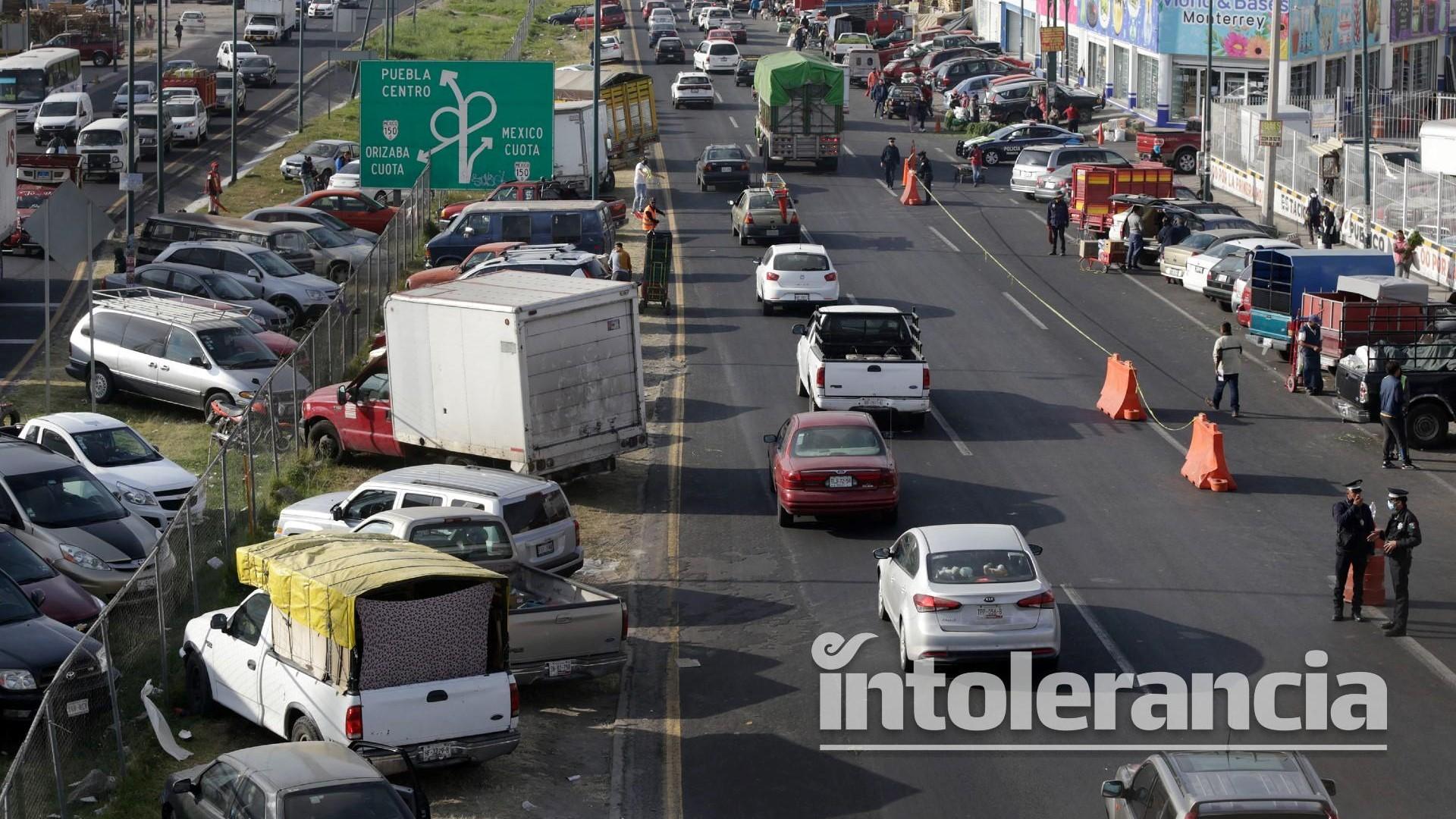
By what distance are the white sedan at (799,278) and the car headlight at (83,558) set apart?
1972 cm

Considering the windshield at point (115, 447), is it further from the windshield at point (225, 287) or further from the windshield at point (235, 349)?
the windshield at point (225, 287)

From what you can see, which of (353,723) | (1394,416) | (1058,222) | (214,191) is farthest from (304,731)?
(214,191)

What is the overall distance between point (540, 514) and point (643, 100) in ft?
133

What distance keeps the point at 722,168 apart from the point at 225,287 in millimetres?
22243

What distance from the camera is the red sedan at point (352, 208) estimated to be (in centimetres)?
4656

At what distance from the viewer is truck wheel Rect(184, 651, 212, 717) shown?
1612 centimetres

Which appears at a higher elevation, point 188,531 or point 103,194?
point 103,194

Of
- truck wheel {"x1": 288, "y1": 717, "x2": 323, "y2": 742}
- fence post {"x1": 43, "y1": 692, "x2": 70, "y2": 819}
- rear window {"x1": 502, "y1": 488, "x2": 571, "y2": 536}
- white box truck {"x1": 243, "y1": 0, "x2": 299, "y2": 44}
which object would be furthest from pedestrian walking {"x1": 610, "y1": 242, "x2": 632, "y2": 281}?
white box truck {"x1": 243, "y1": 0, "x2": 299, "y2": 44}

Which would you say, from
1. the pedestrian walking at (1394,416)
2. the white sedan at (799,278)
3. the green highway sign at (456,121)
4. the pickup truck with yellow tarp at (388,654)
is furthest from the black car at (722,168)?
the pickup truck with yellow tarp at (388,654)

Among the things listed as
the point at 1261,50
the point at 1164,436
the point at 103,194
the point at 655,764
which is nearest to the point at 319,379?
the point at 1164,436

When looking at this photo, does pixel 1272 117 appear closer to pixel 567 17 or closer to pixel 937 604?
pixel 937 604

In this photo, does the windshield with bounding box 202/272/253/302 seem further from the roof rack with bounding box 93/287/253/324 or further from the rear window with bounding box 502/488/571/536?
the rear window with bounding box 502/488/571/536

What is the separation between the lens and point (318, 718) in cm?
1432

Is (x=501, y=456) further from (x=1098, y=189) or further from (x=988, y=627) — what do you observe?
(x=1098, y=189)
